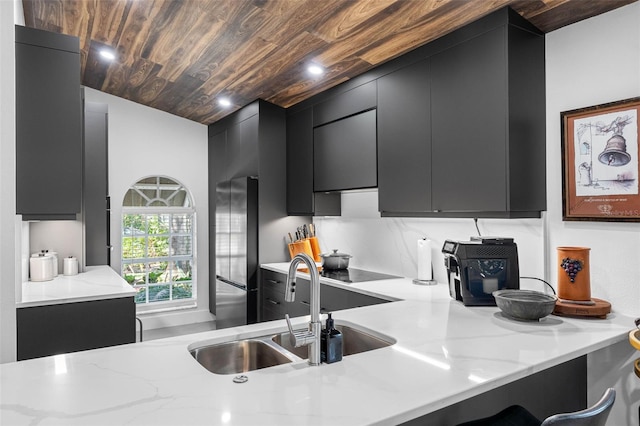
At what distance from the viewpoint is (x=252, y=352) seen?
64.2 inches

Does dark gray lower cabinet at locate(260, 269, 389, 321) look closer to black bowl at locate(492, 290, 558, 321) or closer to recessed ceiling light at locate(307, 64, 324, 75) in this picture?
black bowl at locate(492, 290, 558, 321)

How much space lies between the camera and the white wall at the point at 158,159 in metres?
4.67

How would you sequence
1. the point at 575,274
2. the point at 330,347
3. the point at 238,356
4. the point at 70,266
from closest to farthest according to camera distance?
1. the point at 330,347
2. the point at 238,356
3. the point at 575,274
4. the point at 70,266

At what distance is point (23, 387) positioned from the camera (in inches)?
45.5

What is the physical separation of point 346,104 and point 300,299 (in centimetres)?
163

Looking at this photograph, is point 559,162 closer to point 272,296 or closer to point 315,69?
point 315,69

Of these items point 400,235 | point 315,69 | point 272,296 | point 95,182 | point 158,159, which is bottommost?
point 272,296

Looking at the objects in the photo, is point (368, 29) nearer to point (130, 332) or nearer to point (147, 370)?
point (147, 370)

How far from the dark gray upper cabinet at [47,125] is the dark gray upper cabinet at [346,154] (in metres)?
1.89

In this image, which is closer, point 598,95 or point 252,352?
point 252,352

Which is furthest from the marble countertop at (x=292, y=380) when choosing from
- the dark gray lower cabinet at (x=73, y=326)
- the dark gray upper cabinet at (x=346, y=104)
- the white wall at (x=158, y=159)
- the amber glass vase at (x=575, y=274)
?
the white wall at (x=158, y=159)

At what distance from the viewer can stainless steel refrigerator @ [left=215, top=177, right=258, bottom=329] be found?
400cm

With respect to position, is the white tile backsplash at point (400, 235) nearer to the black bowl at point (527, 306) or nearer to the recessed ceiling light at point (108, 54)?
the black bowl at point (527, 306)

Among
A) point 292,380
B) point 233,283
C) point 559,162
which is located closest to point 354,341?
point 292,380
